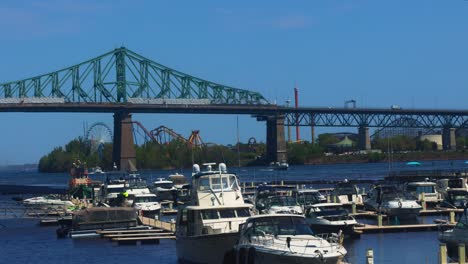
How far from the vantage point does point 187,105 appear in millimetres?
170375

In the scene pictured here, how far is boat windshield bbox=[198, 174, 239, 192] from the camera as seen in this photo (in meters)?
34.8

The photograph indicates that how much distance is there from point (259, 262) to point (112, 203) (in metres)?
33.5

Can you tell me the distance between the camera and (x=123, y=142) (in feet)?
530

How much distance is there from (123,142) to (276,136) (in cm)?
3190

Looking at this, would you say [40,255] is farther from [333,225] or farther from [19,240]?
[333,225]

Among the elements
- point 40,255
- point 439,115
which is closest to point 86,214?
point 40,255

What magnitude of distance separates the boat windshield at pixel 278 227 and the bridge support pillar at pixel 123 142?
12997 cm

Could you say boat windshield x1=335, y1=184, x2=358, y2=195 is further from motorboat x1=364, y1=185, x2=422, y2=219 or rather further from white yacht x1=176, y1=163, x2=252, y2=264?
white yacht x1=176, y1=163, x2=252, y2=264

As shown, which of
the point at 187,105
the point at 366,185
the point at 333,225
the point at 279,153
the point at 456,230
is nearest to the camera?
the point at 456,230

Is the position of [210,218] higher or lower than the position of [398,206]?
lower

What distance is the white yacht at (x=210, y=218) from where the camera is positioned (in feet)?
102

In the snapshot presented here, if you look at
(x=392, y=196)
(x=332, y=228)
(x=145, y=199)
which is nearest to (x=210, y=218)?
(x=332, y=228)

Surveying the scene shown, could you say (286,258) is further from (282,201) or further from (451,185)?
(451,185)

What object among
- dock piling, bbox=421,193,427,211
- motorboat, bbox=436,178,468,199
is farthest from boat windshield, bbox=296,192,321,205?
motorboat, bbox=436,178,468,199
